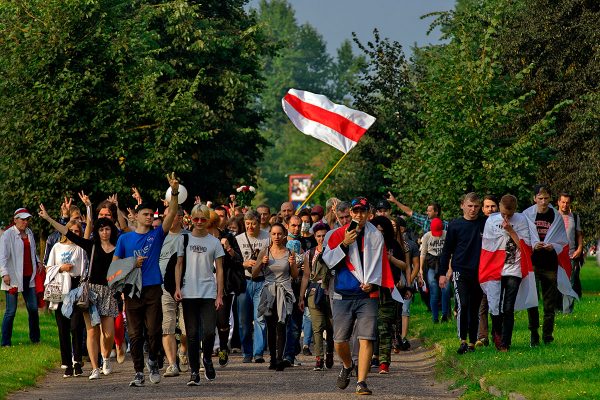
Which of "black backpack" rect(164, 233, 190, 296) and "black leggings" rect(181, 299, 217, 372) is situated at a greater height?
"black backpack" rect(164, 233, 190, 296)

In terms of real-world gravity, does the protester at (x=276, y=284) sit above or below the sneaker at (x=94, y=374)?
above

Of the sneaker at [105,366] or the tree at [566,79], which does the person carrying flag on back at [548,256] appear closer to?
the sneaker at [105,366]

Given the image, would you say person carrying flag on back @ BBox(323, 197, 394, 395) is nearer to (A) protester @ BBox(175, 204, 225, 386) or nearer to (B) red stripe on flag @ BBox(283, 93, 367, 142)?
(A) protester @ BBox(175, 204, 225, 386)

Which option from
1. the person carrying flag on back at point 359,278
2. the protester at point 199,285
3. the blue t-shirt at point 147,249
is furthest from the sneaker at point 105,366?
the person carrying flag on back at point 359,278

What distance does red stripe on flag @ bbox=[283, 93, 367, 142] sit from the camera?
2903 centimetres

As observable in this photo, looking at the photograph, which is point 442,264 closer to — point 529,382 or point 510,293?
point 510,293

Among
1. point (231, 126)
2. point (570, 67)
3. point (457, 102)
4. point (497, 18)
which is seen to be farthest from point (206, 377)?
point (231, 126)

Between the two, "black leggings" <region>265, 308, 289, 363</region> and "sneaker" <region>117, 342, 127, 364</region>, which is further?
"sneaker" <region>117, 342, 127, 364</region>

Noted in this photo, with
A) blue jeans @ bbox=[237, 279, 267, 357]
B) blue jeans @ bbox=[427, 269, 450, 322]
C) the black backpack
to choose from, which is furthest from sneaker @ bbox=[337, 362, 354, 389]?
blue jeans @ bbox=[427, 269, 450, 322]

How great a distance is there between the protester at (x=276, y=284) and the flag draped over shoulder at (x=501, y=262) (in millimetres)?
2349

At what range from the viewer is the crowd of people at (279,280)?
14141 millimetres

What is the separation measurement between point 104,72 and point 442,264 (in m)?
13.9

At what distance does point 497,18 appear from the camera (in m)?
34.3

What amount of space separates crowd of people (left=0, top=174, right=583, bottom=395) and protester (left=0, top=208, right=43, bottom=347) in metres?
2.16
